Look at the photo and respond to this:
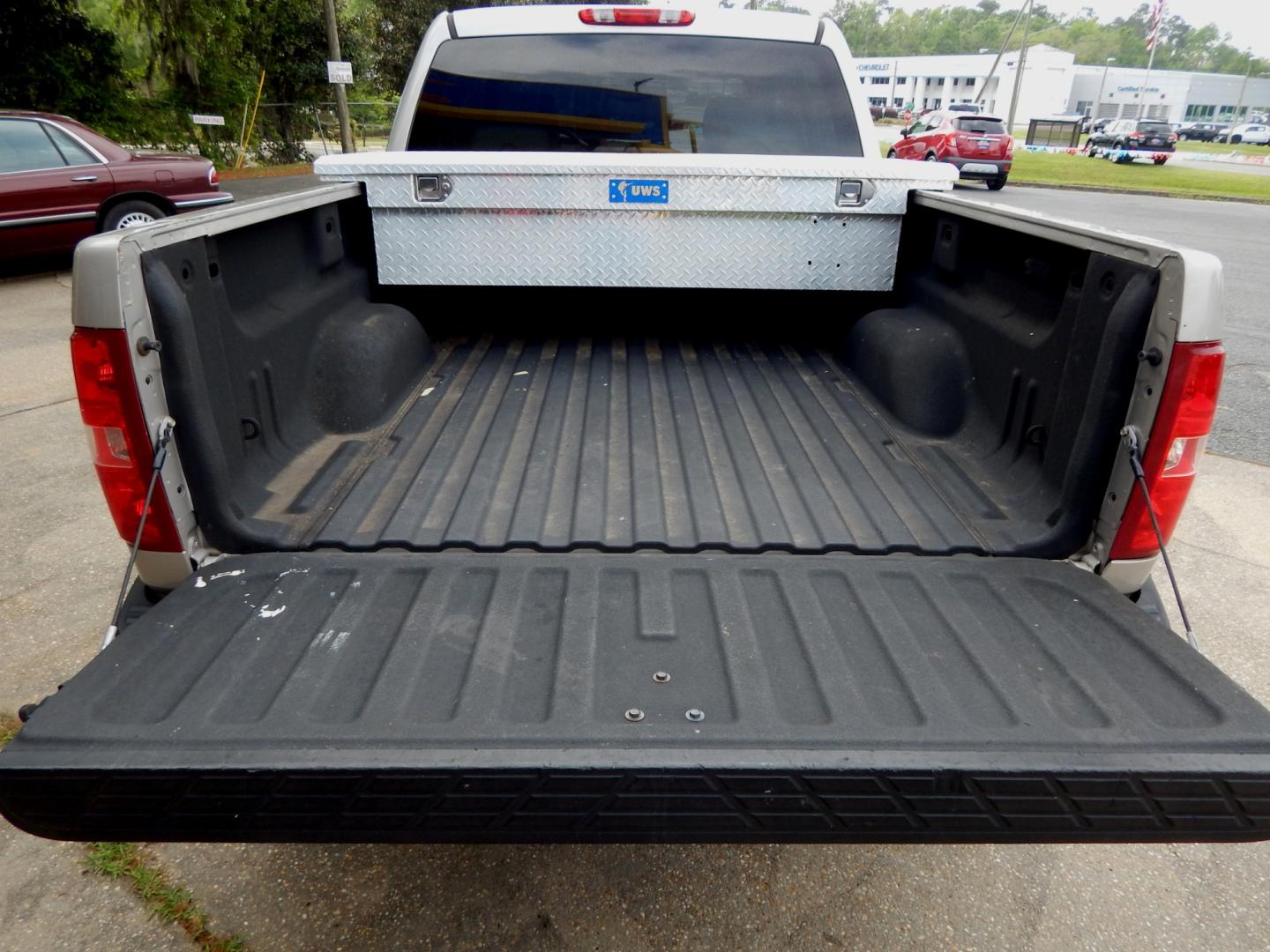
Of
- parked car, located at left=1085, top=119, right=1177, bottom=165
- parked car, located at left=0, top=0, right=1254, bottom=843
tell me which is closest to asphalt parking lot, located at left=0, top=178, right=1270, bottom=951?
parked car, located at left=0, top=0, right=1254, bottom=843

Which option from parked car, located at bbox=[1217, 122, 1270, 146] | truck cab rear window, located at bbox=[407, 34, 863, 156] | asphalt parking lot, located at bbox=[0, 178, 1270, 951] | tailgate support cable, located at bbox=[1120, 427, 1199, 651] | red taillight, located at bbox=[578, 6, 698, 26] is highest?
red taillight, located at bbox=[578, 6, 698, 26]

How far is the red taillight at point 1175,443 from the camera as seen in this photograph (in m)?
1.70

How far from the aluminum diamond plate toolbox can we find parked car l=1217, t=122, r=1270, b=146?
7509cm

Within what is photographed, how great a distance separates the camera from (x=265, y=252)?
2.41 metres

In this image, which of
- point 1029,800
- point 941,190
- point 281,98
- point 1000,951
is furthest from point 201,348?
point 281,98

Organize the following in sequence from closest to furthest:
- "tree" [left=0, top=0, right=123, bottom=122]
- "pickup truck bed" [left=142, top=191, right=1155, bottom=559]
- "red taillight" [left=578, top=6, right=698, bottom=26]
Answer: "pickup truck bed" [left=142, top=191, right=1155, bottom=559] → "red taillight" [left=578, top=6, right=698, bottom=26] → "tree" [left=0, top=0, right=123, bottom=122]

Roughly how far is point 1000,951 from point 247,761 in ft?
5.79

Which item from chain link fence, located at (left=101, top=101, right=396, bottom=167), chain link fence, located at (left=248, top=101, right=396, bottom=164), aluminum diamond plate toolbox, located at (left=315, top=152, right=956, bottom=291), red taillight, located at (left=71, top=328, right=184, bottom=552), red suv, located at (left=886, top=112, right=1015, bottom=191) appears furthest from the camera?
chain link fence, located at (left=248, top=101, right=396, bottom=164)

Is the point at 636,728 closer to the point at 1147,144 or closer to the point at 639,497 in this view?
the point at 639,497

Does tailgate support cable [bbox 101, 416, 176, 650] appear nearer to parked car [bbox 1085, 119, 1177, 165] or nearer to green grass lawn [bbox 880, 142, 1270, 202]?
green grass lawn [bbox 880, 142, 1270, 202]

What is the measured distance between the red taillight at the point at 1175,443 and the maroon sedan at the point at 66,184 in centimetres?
936

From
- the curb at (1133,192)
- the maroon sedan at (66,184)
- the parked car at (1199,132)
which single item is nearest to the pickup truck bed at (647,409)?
the maroon sedan at (66,184)

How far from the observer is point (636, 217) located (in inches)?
127

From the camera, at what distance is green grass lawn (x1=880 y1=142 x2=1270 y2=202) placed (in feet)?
71.7
